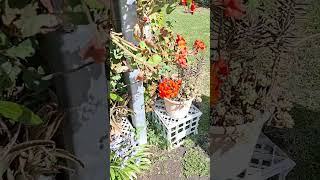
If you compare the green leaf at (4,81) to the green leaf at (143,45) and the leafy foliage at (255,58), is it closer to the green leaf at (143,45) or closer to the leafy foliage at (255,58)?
the leafy foliage at (255,58)

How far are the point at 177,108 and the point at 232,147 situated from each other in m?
1.02

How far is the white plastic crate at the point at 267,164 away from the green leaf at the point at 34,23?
193cm

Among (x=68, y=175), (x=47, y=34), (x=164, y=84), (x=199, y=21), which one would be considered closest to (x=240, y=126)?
(x=164, y=84)

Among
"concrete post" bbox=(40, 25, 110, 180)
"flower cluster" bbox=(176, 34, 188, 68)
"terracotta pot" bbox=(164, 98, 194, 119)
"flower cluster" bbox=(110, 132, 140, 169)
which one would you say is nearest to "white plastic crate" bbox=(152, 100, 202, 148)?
"terracotta pot" bbox=(164, 98, 194, 119)

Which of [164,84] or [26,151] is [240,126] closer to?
[164,84]

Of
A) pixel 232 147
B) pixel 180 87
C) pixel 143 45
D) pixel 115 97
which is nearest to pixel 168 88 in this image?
pixel 180 87

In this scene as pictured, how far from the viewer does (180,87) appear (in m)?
3.22

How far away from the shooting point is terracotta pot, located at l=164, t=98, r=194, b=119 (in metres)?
3.16

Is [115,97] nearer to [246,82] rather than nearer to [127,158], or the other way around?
[127,158]

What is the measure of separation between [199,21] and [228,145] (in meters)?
3.71

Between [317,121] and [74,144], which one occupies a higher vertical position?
[74,144]

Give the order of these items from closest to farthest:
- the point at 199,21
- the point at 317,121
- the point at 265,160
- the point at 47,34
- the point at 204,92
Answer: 1. the point at 47,34
2. the point at 265,160
3. the point at 317,121
4. the point at 204,92
5. the point at 199,21

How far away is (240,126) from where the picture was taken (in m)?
2.17

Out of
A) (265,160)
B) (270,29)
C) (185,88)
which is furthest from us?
(185,88)
